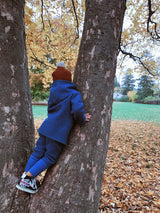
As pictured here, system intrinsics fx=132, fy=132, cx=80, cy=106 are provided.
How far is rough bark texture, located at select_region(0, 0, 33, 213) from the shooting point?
147cm

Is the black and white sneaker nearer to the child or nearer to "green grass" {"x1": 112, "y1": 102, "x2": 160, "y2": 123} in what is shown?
the child

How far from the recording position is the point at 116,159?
14.8 ft

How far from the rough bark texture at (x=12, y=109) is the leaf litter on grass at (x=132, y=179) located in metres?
1.86

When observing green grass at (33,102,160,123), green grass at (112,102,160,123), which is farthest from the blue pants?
green grass at (112,102,160,123)

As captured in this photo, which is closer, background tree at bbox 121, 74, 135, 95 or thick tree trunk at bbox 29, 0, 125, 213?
thick tree trunk at bbox 29, 0, 125, 213

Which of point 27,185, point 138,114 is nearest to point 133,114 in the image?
point 138,114

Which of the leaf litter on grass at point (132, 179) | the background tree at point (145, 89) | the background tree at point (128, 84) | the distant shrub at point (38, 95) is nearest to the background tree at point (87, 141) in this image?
the leaf litter on grass at point (132, 179)

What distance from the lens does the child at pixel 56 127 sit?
1442 mm

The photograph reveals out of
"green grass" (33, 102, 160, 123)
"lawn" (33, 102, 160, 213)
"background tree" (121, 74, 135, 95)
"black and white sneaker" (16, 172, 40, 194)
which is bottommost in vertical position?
"green grass" (33, 102, 160, 123)

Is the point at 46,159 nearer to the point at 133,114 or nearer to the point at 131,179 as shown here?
the point at 131,179

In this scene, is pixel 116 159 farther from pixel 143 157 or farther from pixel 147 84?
pixel 147 84

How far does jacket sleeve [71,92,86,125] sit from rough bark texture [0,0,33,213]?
70 centimetres

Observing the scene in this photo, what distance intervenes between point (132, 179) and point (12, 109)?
339 centimetres

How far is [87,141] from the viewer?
1.40 metres
